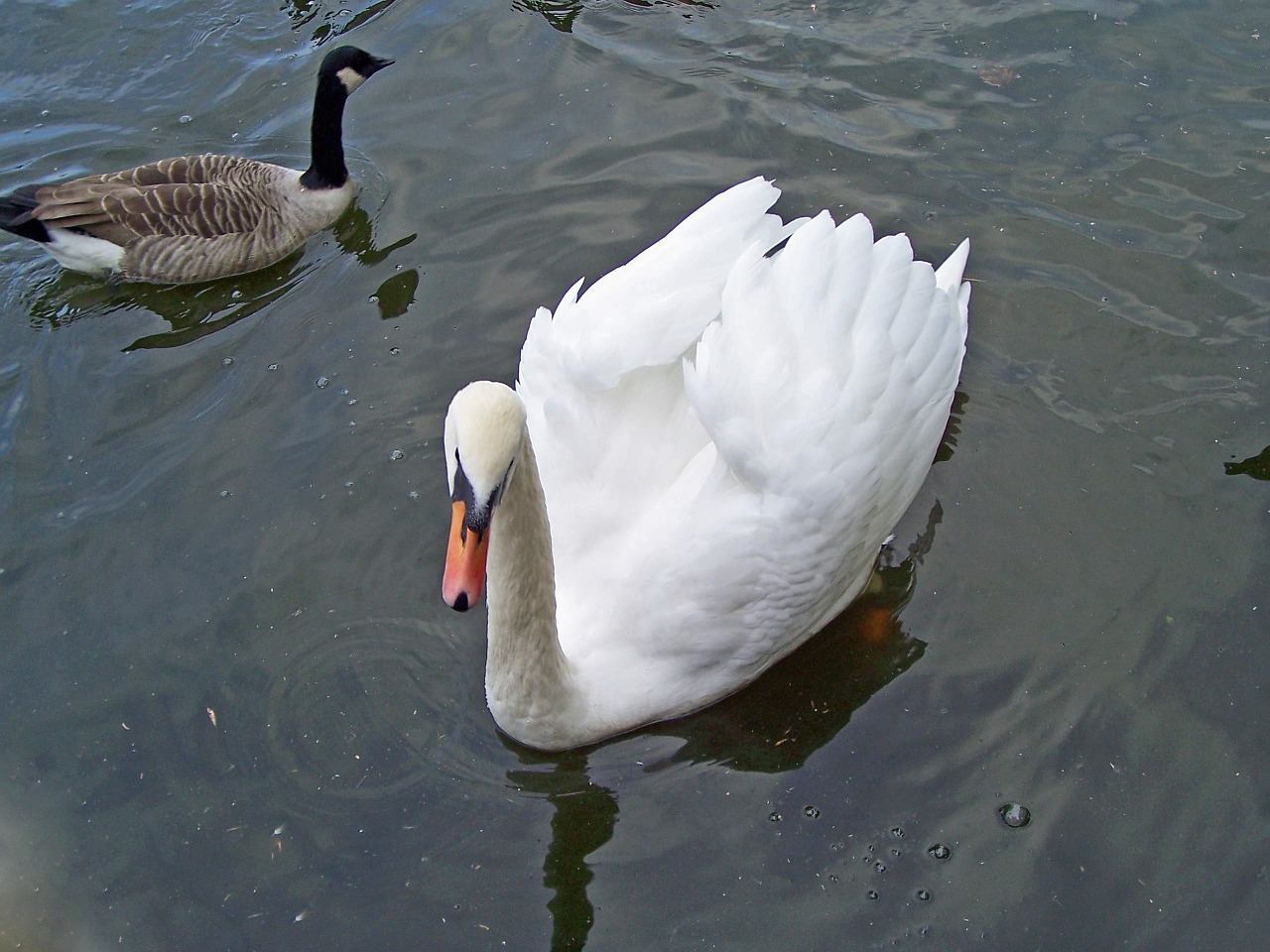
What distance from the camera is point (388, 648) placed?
467 centimetres

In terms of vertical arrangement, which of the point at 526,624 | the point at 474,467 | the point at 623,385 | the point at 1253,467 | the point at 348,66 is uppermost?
the point at 474,467

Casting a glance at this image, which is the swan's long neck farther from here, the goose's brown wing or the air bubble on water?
the goose's brown wing

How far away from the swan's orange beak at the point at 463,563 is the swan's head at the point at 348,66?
4258 mm

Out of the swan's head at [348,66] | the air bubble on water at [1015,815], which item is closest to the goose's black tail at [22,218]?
the swan's head at [348,66]

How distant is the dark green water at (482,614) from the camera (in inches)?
158

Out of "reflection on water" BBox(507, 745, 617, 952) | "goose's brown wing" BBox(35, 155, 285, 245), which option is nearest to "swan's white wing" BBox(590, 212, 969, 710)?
"reflection on water" BBox(507, 745, 617, 952)

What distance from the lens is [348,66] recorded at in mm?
6711

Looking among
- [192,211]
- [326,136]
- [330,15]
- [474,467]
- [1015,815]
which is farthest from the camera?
[330,15]

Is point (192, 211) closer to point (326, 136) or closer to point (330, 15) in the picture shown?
point (326, 136)

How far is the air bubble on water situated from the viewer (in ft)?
13.4

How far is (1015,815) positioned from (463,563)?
2119 mm

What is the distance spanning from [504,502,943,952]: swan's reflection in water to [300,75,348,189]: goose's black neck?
3635 millimetres

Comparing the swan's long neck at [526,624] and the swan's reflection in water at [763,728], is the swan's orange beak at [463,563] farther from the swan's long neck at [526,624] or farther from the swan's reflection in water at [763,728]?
the swan's reflection in water at [763,728]

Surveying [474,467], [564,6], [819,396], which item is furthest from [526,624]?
[564,6]
